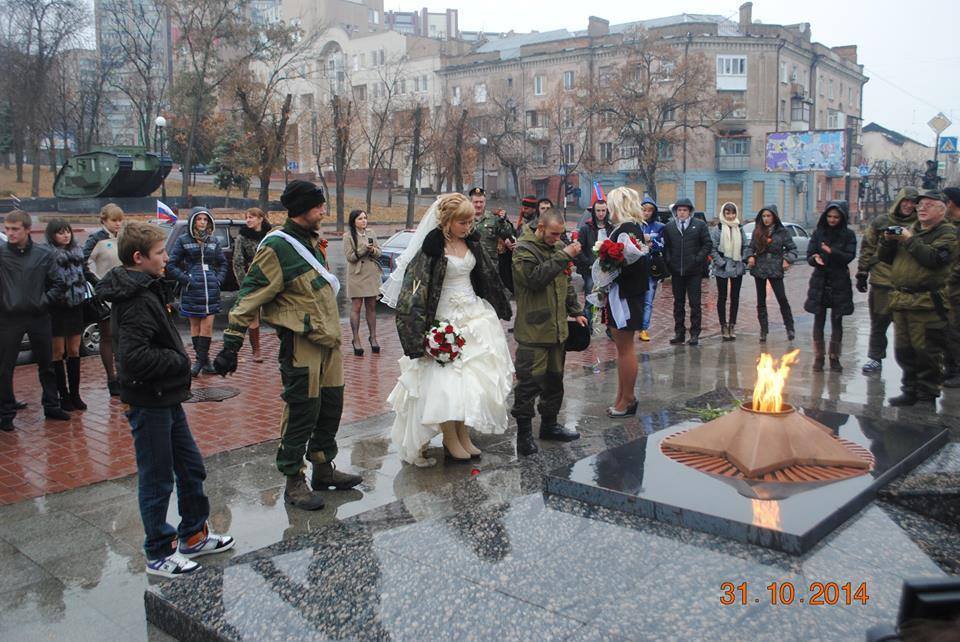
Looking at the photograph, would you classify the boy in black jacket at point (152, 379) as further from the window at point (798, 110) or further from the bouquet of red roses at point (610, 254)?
the window at point (798, 110)

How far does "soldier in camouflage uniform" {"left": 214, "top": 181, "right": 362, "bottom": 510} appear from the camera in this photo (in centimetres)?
485

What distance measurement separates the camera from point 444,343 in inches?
217

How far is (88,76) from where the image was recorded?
5084 centimetres

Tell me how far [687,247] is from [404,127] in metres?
41.2

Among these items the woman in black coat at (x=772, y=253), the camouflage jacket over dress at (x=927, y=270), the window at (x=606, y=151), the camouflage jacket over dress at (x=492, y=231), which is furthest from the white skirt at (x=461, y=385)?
the window at (x=606, y=151)

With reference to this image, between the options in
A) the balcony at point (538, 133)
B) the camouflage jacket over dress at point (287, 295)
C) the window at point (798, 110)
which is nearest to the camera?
the camouflage jacket over dress at point (287, 295)

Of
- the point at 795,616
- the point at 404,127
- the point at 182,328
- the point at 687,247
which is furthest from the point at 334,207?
the point at 795,616

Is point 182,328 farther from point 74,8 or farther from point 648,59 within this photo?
point 648,59

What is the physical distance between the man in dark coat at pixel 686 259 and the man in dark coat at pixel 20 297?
7496mm

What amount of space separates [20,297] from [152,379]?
11.7ft

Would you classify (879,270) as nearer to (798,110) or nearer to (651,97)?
(651,97)

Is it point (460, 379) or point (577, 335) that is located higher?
point (577, 335)

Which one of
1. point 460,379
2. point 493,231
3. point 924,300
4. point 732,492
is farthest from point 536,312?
point 924,300

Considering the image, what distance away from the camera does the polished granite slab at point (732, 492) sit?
3.69 m
